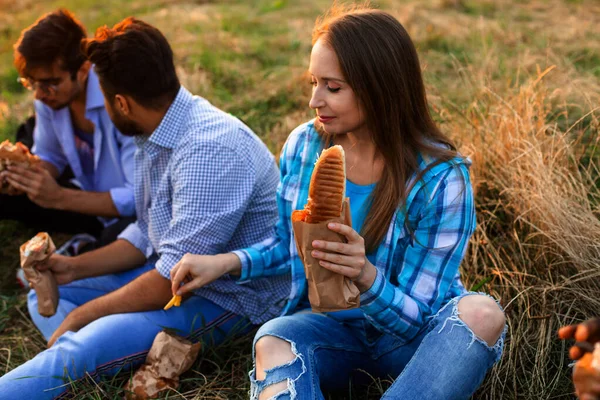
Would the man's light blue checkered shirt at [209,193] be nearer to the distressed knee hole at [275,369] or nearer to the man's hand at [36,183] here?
the distressed knee hole at [275,369]

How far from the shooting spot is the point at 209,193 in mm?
2402

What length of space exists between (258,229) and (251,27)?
4.46 m

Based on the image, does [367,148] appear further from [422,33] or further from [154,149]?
[422,33]

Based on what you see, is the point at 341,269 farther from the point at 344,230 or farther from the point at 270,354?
the point at 270,354

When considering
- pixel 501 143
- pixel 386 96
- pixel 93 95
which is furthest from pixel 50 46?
pixel 501 143

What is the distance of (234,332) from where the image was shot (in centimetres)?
266

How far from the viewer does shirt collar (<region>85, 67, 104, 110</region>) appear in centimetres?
330

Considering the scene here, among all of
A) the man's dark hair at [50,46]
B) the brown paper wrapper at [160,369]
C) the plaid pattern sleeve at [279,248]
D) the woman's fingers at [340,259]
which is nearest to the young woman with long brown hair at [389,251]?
the woman's fingers at [340,259]

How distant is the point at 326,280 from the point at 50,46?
208 centimetres

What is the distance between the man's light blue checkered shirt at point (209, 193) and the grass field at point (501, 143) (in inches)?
9.5

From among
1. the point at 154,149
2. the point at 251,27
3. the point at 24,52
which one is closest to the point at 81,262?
the point at 154,149

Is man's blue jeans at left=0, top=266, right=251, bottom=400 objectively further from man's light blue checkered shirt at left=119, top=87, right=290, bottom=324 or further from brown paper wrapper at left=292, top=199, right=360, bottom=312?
brown paper wrapper at left=292, top=199, right=360, bottom=312

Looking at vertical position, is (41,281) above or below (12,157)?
below

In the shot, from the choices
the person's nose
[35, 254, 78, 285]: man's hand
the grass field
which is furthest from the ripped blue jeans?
[35, 254, 78, 285]: man's hand
